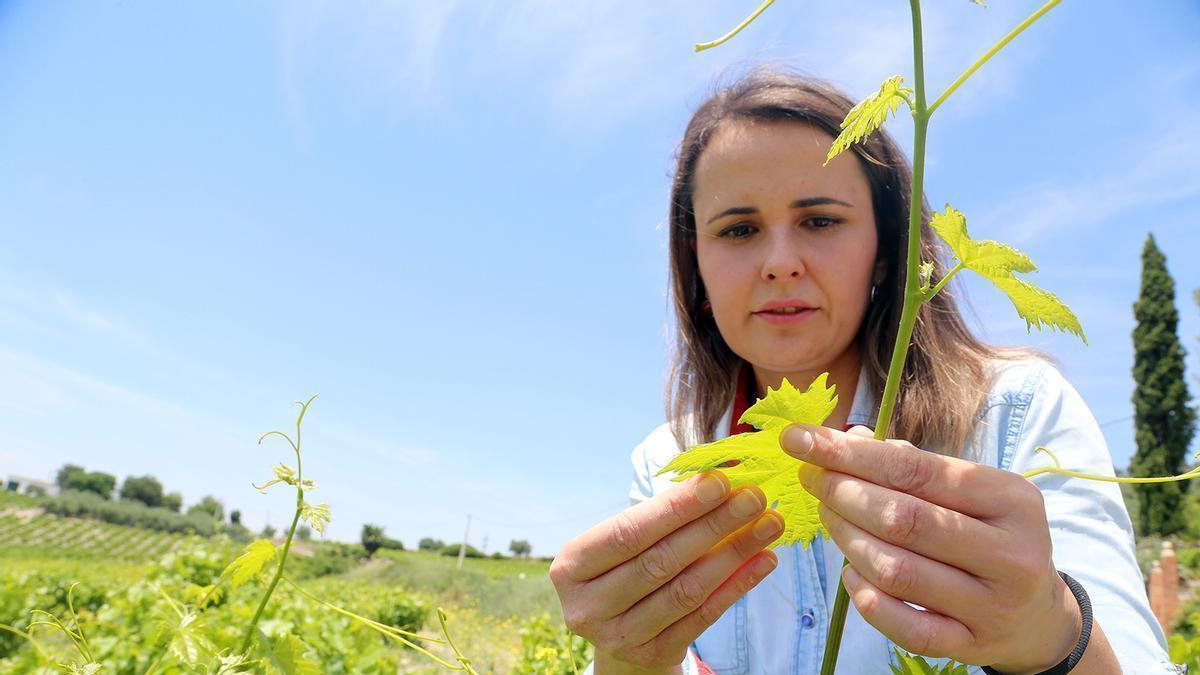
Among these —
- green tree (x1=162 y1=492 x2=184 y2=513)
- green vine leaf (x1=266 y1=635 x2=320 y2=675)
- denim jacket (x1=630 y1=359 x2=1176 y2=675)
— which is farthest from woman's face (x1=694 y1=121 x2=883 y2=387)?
green tree (x1=162 y1=492 x2=184 y2=513)

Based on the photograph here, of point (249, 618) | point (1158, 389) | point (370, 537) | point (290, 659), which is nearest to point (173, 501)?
point (370, 537)

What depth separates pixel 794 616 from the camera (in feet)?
6.38

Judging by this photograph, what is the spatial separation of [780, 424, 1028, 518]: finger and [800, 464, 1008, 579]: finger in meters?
0.01

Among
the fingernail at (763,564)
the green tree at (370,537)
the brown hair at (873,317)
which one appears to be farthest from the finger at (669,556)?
the green tree at (370,537)

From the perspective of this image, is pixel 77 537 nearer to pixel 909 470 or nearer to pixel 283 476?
pixel 283 476

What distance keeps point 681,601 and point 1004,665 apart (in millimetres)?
394

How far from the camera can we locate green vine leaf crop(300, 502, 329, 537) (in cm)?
104

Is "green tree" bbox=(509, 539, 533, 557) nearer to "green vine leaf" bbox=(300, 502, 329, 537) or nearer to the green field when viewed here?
the green field

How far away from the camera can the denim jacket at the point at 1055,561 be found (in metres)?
1.34

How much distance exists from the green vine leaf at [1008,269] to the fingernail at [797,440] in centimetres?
22

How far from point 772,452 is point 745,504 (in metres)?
0.11

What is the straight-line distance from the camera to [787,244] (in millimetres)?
1759

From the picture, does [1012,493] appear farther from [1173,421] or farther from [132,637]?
[1173,421]

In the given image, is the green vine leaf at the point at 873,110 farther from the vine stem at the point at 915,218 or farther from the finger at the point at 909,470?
the finger at the point at 909,470
